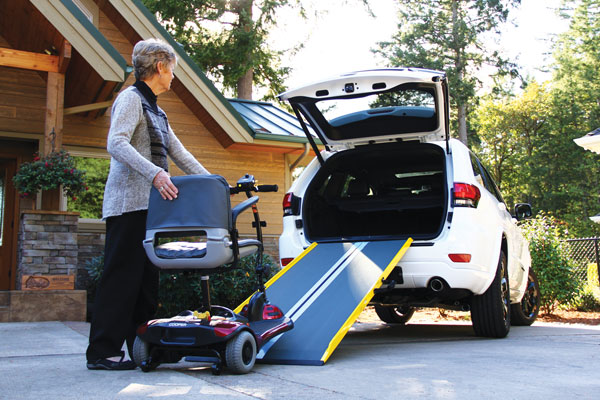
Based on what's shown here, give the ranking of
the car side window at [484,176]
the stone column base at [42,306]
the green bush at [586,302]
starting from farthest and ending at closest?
the green bush at [586,302], the stone column base at [42,306], the car side window at [484,176]

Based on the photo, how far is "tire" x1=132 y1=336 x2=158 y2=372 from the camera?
3.43 meters

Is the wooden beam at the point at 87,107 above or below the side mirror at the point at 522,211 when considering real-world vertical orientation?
above

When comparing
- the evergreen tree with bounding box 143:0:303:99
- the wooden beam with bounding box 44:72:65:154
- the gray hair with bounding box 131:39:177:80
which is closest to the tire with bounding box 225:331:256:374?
the gray hair with bounding box 131:39:177:80

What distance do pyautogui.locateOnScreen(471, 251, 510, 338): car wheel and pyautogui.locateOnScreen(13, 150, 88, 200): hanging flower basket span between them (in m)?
5.31

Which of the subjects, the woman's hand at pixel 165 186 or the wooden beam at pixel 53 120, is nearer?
the woman's hand at pixel 165 186

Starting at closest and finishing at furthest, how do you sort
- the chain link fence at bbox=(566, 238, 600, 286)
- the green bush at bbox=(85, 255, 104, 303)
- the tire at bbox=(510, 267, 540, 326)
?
the tire at bbox=(510, 267, 540, 326) → the green bush at bbox=(85, 255, 104, 303) → the chain link fence at bbox=(566, 238, 600, 286)

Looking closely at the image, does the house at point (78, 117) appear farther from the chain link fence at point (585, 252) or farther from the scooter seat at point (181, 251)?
the chain link fence at point (585, 252)

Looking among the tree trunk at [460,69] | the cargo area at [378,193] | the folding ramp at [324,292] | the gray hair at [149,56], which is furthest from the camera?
the tree trunk at [460,69]

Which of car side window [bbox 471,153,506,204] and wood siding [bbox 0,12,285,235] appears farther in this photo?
wood siding [bbox 0,12,285,235]

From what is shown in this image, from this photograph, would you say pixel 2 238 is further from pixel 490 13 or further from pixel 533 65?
pixel 533 65

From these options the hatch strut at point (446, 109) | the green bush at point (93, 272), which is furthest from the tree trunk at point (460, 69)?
the hatch strut at point (446, 109)

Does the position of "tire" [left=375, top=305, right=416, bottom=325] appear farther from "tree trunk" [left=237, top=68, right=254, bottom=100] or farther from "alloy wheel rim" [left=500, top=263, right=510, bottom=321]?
"tree trunk" [left=237, top=68, right=254, bottom=100]

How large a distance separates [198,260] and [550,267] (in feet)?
22.4

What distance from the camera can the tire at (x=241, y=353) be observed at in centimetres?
331
